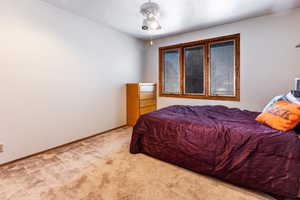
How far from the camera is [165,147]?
6.73 feet

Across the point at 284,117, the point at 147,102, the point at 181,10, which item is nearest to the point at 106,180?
the point at 284,117

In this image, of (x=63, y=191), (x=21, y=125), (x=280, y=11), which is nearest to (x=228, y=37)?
(x=280, y=11)

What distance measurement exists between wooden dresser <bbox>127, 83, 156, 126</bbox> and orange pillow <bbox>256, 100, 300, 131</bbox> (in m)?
2.57

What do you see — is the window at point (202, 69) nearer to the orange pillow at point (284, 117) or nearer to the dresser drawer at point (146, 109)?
the dresser drawer at point (146, 109)

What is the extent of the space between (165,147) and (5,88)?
2.32 m

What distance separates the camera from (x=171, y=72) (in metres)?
4.16

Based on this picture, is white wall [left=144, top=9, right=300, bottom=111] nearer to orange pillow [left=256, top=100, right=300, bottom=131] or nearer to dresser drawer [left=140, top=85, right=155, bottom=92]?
orange pillow [left=256, top=100, right=300, bottom=131]

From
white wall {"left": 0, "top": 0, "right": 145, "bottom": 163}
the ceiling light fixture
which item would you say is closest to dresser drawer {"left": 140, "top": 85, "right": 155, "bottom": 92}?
white wall {"left": 0, "top": 0, "right": 145, "bottom": 163}

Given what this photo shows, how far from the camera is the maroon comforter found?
1.36 meters

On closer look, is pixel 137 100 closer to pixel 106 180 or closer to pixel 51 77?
pixel 51 77

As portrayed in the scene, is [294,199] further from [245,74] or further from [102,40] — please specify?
[102,40]

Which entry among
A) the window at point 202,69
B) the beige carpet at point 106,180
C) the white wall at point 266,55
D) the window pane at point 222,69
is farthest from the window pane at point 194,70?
the beige carpet at point 106,180

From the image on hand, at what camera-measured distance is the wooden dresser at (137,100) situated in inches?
146

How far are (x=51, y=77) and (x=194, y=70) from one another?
309 cm
